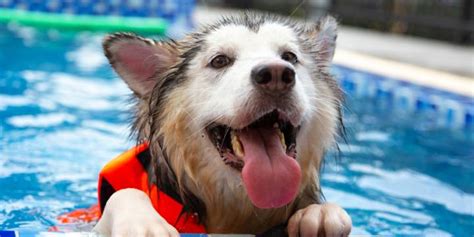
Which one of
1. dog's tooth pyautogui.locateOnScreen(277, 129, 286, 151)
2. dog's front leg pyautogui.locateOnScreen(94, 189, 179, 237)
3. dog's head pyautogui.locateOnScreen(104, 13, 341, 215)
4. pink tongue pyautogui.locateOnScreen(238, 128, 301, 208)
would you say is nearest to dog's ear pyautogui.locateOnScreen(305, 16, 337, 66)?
dog's head pyautogui.locateOnScreen(104, 13, 341, 215)

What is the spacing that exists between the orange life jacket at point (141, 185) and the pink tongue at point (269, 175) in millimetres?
423

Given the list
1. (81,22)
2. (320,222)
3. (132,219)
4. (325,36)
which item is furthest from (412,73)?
(132,219)

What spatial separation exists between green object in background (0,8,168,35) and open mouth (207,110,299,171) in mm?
8139

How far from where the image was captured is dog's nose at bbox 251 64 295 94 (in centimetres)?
250

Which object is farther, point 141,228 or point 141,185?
point 141,185

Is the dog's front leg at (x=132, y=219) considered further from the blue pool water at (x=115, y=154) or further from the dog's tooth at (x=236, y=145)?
the blue pool water at (x=115, y=154)

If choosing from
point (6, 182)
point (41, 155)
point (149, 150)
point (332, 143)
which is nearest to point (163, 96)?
point (149, 150)

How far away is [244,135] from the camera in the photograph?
8.91 feet

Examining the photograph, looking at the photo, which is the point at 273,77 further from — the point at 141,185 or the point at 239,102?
the point at 141,185

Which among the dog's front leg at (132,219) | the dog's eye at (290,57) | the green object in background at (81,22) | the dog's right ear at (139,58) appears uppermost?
the dog's eye at (290,57)

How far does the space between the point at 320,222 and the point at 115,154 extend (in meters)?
2.91

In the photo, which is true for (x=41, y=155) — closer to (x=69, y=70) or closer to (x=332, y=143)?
(x=332, y=143)

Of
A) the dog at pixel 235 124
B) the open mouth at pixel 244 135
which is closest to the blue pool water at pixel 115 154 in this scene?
the dog at pixel 235 124

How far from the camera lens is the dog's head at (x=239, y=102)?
2619 millimetres
